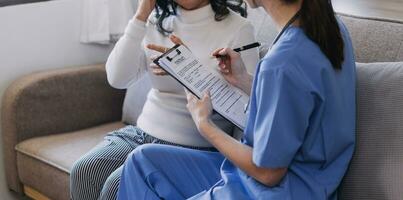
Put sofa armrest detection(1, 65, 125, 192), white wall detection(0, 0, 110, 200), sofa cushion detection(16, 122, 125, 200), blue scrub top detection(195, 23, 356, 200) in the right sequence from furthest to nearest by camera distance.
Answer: white wall detection(0, 0, 110, 200) < sofa armrest detection(1, 65, 125, 192) < sofa cushion detection(16, 122, 125, 200) < blue scrub top detection(195, 23, 356, 200)

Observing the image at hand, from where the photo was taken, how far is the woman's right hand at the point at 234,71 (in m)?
1.57

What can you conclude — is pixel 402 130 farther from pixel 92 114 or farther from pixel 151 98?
pixel 92 114

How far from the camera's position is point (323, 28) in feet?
4.04

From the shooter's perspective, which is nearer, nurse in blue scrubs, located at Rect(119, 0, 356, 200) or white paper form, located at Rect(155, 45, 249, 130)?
nurse in blue scrubs, located at Rect(119, 0, 356, 200)

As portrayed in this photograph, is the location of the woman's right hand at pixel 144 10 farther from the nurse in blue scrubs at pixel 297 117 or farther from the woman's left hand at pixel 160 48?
the nurse in blue scrubs at pixel 297 117

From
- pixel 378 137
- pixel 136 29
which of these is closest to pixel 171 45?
pixel 136 29

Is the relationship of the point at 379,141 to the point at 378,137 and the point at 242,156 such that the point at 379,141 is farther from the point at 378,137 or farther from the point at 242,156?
the point at 242,156

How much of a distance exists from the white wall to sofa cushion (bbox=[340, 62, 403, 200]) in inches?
57.2

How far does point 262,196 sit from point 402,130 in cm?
35

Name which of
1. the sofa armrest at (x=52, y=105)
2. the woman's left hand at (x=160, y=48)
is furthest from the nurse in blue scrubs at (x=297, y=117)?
the sofa armrest at (x=52, y=105)

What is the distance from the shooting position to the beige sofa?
1348 mm

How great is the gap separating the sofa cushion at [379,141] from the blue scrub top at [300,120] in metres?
0.06

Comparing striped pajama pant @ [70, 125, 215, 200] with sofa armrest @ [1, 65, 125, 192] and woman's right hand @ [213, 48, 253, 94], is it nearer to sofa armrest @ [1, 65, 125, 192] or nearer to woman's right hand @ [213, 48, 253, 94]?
woman's right hand @ [213, 48, 253, 94]

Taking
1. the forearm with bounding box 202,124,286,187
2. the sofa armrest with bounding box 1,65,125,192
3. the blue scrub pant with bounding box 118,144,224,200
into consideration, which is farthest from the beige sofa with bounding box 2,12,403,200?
the blue scrub pant with bounding box 118,144,224,200
